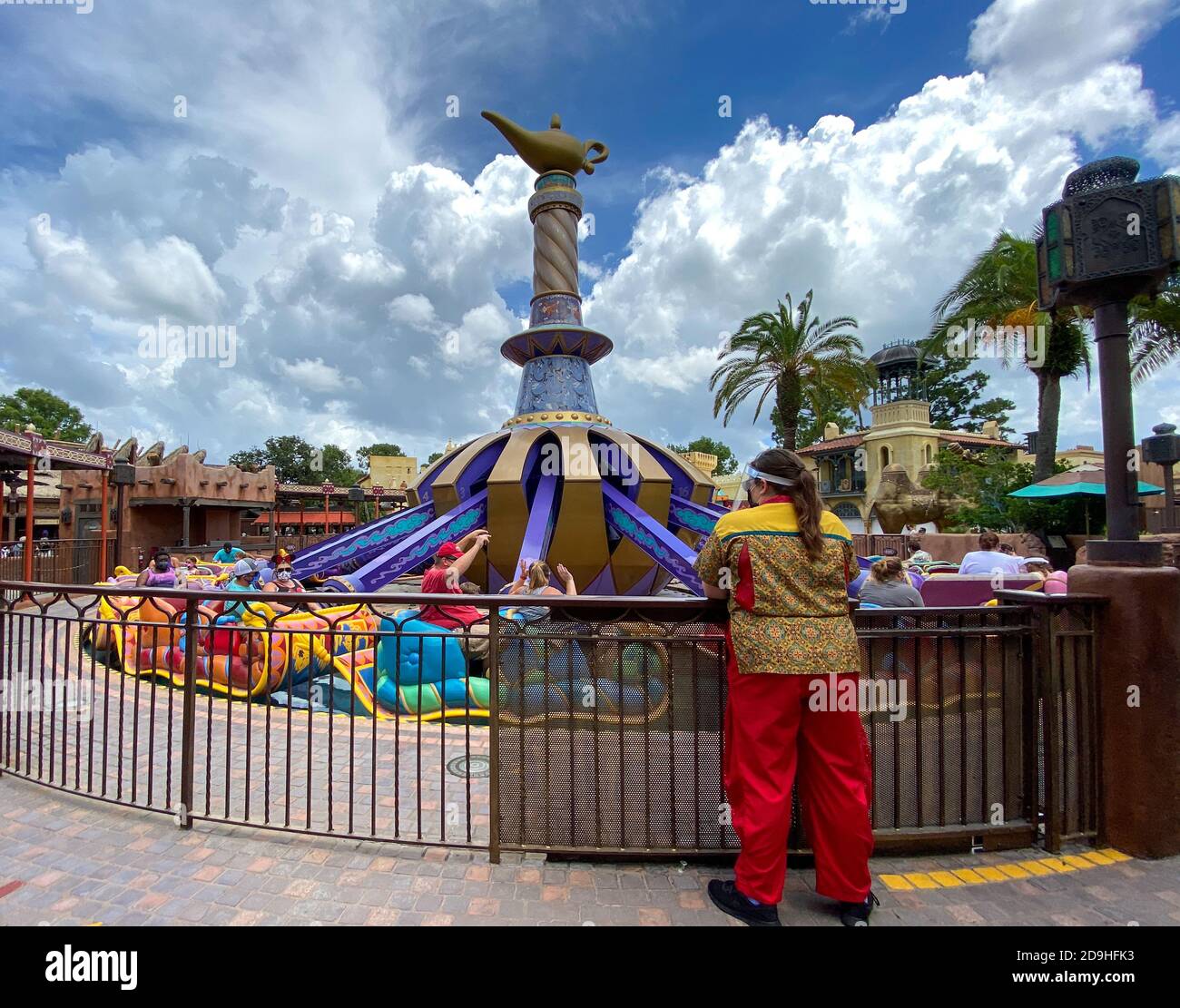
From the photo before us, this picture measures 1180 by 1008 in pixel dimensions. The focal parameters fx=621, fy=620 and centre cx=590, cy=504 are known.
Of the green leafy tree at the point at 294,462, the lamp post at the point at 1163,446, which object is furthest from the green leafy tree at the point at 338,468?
the lamp post at the point at 1163,446

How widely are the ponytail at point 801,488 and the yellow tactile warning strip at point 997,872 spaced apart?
158 cm

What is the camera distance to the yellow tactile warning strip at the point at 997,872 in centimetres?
273

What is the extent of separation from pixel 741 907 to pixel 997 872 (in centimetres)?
126

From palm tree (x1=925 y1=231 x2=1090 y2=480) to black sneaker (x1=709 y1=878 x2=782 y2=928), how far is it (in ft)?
57.6

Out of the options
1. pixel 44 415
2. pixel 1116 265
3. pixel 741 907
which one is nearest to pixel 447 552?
pixel 741 907

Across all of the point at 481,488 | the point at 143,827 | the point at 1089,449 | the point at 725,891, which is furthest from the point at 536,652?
the point at 1089,449

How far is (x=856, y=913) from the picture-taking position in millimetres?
2441

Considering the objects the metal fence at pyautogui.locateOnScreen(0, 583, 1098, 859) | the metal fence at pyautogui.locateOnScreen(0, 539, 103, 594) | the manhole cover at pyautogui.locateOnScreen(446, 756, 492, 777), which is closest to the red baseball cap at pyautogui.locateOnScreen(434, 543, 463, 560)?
the manhole cover at pyautogui.locateOnScreen(446, 756, 492, 777)

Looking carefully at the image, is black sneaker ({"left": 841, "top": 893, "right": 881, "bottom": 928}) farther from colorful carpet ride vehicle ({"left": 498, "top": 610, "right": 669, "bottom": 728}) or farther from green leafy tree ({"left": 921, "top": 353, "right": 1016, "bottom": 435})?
green leafy tree ({"left": 921, "top": 353, "right": 1016, "bottom": 435})

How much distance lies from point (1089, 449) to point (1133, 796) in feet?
120

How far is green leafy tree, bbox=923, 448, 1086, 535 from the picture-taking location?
15.6 metres
